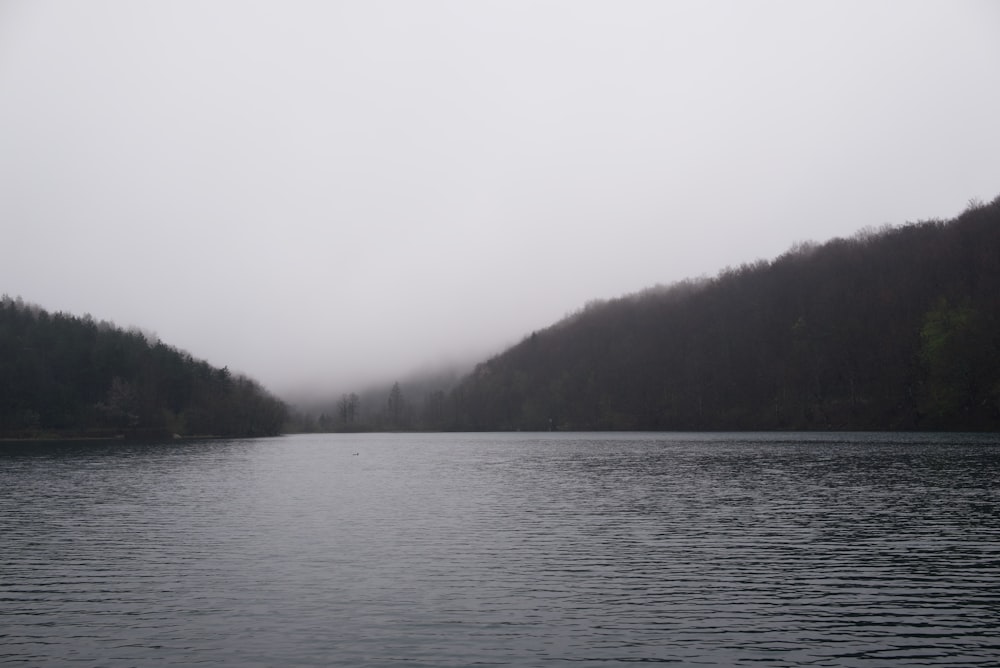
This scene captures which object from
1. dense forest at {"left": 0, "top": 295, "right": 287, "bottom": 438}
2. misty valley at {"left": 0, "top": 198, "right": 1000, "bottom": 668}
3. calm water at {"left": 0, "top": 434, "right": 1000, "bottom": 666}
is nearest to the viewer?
calm water at {"left": 0, "top": 434, "right": 1000, "bottom": 666}

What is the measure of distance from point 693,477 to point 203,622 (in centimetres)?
5359

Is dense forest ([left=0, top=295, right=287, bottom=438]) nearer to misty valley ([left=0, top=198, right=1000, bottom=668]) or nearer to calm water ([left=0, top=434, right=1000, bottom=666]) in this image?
misty valley ([left=0, top=198, right=1000, bottom=668])

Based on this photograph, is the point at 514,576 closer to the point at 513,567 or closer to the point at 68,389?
the point at 513,567

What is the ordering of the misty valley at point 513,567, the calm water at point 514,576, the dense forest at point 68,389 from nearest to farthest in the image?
1. the calm water at point 514,576
2. the misty valley at point 513,567
3. the dense forest at point 68,389

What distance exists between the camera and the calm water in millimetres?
19484

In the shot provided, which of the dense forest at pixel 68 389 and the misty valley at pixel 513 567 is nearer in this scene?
the misty valley at pixel 513 567

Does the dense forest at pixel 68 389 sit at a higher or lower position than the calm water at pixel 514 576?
higher

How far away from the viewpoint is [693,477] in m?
67.1

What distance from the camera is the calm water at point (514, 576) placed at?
19.5 metres

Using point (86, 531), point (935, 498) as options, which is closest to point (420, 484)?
point (86, 531)

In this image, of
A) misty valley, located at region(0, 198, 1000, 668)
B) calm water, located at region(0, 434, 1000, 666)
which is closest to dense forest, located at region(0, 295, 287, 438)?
misty valley, located at region(0, 198, 1000, 668)

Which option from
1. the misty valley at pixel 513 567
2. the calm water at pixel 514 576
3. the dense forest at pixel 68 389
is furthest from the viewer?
the dense forest at pixel 68 389

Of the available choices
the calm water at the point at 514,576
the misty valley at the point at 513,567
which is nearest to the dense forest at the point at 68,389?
the misty valley at the point at 513,567

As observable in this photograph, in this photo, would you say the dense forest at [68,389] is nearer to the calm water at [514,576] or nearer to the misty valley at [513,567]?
the misty valley at [513,567]
